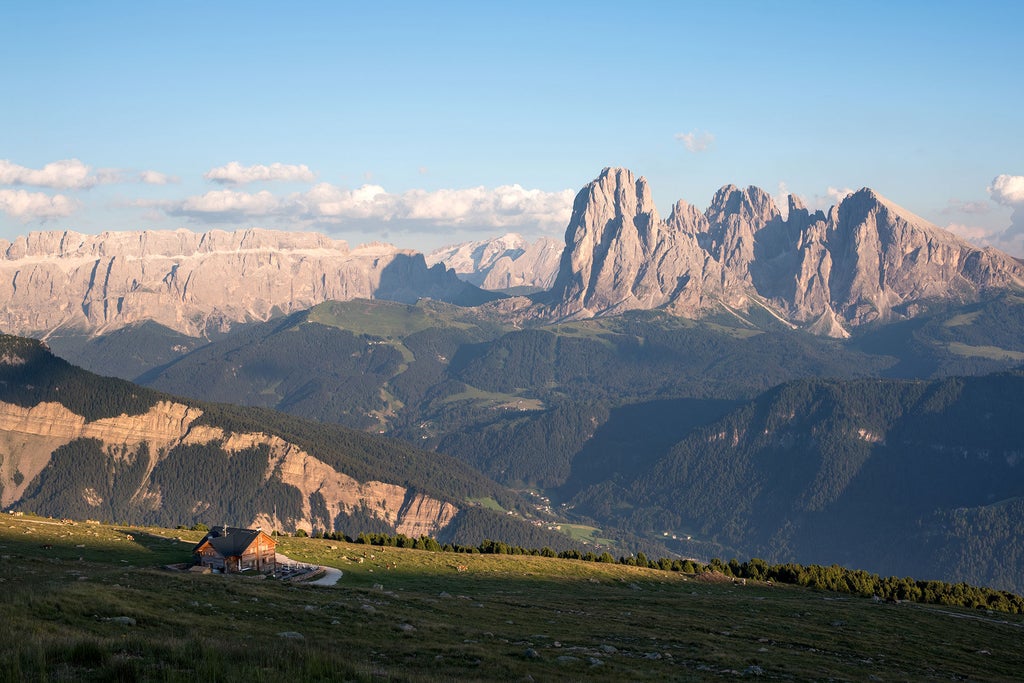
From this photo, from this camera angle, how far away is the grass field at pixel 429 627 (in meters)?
27.5

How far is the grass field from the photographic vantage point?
27.5 meters

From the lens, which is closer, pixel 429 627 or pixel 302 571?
pixel 429 627

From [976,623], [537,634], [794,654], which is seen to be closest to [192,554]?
[537,634]

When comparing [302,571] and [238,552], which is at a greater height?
[238,552]

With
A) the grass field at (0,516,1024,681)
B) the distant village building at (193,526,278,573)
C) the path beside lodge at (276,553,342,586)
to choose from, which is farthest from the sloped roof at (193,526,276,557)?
the grass field at (0,516,1024,681)

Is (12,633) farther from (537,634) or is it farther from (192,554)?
(192,554)

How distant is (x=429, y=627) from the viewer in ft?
153

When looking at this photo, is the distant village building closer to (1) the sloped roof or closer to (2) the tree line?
(1) the sloped roof

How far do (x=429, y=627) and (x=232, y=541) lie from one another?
42312 millimetres

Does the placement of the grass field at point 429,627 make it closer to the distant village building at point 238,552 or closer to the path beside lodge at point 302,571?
the path beside lodge at point 302,571

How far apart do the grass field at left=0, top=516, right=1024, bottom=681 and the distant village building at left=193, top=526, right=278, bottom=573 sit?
3850 mm

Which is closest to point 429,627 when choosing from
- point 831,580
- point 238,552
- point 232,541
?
point 238,552

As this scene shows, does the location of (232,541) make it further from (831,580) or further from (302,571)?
(831,580)

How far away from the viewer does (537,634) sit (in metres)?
48.5
